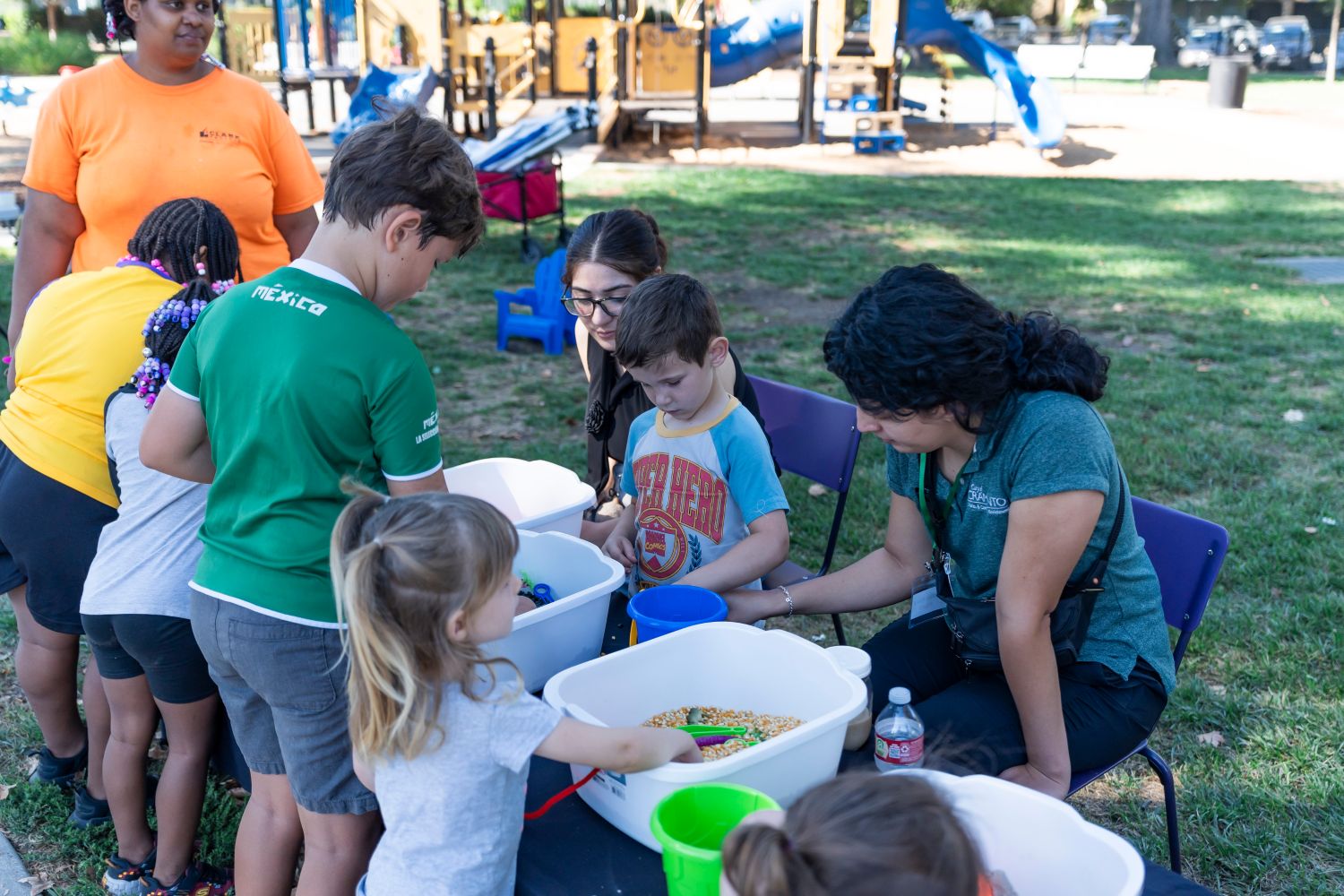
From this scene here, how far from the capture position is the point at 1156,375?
6.15 meters

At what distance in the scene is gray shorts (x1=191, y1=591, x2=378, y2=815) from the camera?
1.77 meters

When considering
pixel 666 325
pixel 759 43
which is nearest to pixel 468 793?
pixel 666 325

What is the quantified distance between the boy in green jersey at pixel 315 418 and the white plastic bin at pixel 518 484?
2.86 feet

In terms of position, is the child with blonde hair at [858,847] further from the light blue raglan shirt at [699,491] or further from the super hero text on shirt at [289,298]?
the light blue raglan shirt at [699,491]

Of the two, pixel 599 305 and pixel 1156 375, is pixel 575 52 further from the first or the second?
pixel 599 305

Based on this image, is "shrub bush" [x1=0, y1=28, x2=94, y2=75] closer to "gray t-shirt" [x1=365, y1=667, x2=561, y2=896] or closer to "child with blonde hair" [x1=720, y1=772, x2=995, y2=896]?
"gray t-shirt" [x1=365, y1=667, x2=561, y2=896]

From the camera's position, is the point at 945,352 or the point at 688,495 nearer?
the point at 945,352

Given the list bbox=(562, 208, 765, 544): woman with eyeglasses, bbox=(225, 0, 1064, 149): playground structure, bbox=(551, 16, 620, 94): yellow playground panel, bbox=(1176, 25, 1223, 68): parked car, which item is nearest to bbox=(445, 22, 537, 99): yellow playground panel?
bbox=(225, 0, 1064, 149): playground structure

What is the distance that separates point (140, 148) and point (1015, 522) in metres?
2.35

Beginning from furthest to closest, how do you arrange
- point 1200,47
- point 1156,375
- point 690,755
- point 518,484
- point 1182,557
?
point 1200,47 → point 1156,375 → point 518,484 → point 1182,557 → point 690,755

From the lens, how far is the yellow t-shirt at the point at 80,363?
2.42 m

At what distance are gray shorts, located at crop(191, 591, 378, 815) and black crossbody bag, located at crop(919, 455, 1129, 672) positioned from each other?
1.11 metres

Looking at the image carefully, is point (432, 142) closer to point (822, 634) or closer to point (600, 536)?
point (600, 536)

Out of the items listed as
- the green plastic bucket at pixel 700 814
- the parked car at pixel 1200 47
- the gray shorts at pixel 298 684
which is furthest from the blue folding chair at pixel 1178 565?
the parked car at pixel 1200 47
